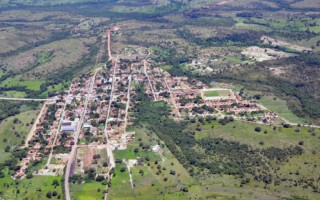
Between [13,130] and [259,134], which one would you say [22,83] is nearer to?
[13,130]

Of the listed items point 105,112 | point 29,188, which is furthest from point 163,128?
point 29,188

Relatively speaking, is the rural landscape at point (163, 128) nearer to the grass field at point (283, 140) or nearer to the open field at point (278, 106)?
the grass field at point (283, 140)

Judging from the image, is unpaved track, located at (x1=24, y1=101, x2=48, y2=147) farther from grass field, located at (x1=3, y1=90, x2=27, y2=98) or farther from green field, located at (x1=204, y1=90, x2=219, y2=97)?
green field, located at (x1=204, y1=90, x2=219, y2=97)

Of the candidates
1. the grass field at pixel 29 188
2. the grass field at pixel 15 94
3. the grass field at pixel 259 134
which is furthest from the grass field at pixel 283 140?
the grass field at pixel 15 94

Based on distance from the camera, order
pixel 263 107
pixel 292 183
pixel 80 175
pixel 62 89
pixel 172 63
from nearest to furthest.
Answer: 1. pixel 292 183
2. pixel 80 175
3. pixel 263 107
4. pixel 62 89
5. pixel 172 63

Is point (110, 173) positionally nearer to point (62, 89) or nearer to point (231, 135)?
point (231, 135)

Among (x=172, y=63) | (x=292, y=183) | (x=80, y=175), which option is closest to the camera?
(x=292, y=183)

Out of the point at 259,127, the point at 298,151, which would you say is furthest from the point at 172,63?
the point at 298,151
